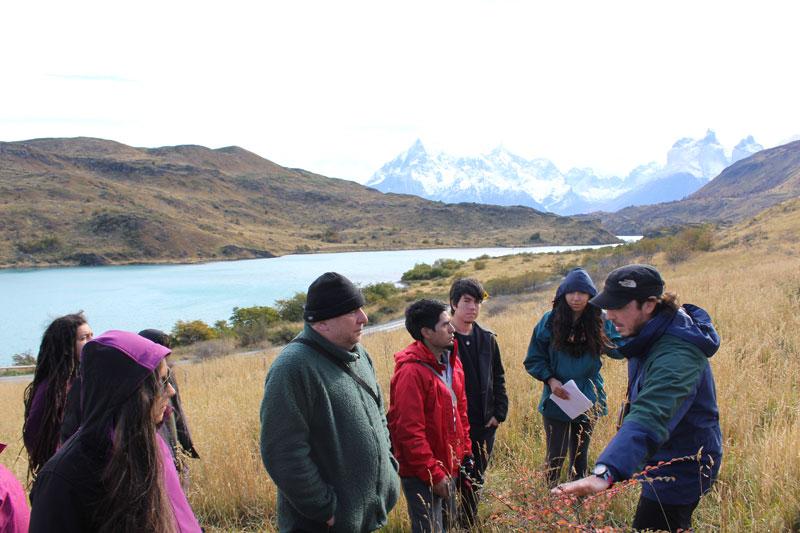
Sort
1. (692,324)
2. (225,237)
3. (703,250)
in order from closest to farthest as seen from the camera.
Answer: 1. (692,324)
2. (703,250)
3. (225,237)

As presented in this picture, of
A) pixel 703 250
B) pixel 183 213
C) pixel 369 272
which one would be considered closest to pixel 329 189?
pixel 183 213

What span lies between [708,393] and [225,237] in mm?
100274

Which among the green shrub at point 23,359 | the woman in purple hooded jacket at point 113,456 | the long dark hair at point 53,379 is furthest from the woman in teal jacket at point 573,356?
the green shrub at point 23,359

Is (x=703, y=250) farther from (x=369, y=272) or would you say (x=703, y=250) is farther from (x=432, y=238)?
(x=432, y=238)

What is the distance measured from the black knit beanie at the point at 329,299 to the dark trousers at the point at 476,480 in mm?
1348

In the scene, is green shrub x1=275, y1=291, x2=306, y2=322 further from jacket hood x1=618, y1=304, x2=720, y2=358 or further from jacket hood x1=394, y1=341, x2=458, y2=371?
jacket hood x1=618, y1=304, x2=720, y2=358

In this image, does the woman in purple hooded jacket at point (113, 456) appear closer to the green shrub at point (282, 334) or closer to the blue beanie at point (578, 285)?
the blue beanie at point (578, 285)

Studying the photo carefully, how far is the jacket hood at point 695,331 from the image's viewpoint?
2.02 meters

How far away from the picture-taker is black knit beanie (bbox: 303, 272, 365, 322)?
8.52 feet

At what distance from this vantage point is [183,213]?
107m

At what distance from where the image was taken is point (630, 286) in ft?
7.25

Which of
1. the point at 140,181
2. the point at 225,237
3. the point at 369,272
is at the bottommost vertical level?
the point at 369,272

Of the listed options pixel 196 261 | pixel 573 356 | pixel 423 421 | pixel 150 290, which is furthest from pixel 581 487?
pixel 196 261

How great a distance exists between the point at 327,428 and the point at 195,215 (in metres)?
116
